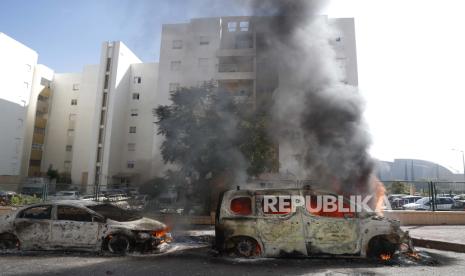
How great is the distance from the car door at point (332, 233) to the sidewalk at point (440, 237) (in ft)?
10.2

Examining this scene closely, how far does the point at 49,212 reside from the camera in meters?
6.91

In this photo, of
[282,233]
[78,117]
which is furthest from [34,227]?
[78,117]

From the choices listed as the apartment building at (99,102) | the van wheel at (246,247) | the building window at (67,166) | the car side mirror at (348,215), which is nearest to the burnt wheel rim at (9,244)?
the van wheel at (246,247)

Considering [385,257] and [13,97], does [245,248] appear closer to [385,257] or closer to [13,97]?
[385,257]

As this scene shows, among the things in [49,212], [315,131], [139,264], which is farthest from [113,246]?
[315,131]

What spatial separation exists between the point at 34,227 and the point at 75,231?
889mm

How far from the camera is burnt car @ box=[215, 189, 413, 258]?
6.10m

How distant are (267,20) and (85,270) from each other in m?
10.1

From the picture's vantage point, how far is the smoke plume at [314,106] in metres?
9.23

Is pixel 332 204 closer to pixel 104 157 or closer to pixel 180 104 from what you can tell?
pixel 180 104

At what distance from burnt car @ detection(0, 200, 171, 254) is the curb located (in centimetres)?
633

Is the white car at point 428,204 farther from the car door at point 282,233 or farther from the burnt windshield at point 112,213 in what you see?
the burnt windshield at point 112,213

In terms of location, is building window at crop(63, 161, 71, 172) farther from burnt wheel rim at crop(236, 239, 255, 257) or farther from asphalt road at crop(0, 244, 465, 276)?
burnt wheel rim at crop(236, 239, 255, 257)

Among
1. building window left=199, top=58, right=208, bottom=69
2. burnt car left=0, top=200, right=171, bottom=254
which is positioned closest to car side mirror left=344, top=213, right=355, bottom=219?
burnt car left=0, top=200, right=171, bottom=254
